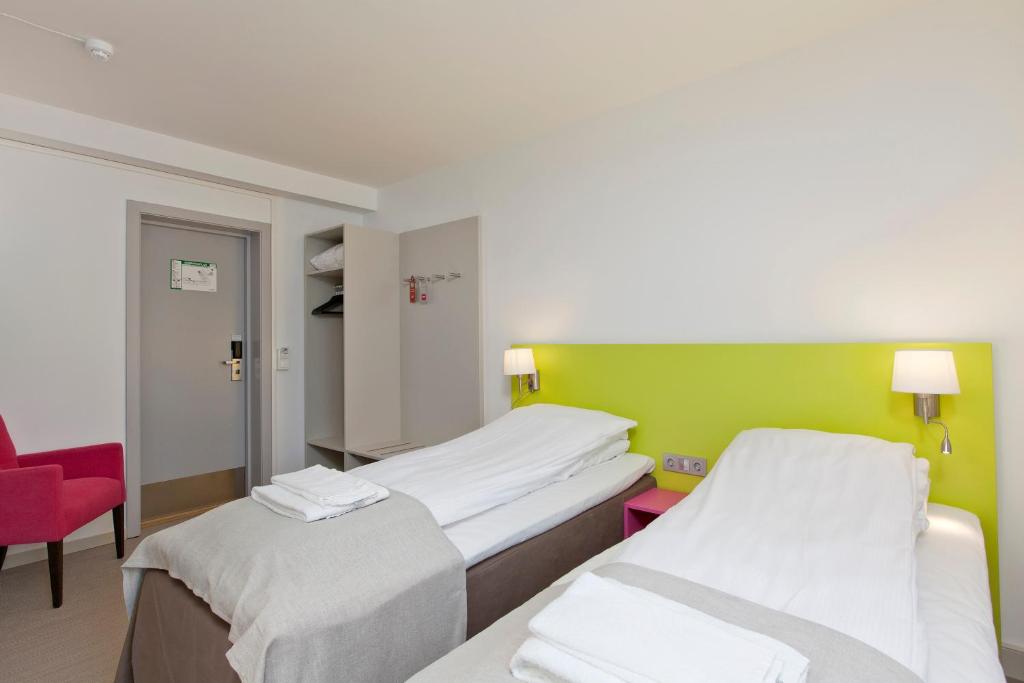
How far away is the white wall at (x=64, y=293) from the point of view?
2.76 m

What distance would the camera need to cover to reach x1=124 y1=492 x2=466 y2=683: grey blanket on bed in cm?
119

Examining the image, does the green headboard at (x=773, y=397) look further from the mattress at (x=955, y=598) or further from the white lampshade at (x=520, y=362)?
the mattress at (x=955, y=598)

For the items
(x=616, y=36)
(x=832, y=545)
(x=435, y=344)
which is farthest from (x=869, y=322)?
(x=435, y=344)

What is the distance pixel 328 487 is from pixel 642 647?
1.24m

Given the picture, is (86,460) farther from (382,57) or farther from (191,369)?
(382,57)

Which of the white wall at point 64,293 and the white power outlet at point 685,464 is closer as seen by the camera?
the white power outlet at point 685,464

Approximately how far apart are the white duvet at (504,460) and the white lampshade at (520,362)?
255 millimetres

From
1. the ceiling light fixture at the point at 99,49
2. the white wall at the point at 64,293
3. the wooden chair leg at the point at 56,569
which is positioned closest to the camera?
the ceiling light fixture at the point at 99,49

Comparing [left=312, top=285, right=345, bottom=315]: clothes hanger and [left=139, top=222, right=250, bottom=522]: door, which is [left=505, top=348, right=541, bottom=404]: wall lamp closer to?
[left=312, top=285, right=345, bottom=315]: clothes hanger

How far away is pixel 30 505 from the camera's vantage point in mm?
2225

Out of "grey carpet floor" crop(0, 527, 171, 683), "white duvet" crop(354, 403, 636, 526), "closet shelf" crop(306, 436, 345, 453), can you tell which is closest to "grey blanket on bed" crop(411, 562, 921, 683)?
"white duvet" crop(354, 403, 636, 526)

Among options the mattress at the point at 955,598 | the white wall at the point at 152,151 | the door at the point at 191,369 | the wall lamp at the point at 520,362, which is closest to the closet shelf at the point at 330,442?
the door at the point at 191,369

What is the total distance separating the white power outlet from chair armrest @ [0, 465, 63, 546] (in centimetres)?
281

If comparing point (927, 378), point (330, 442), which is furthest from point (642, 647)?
point (330, 442)
